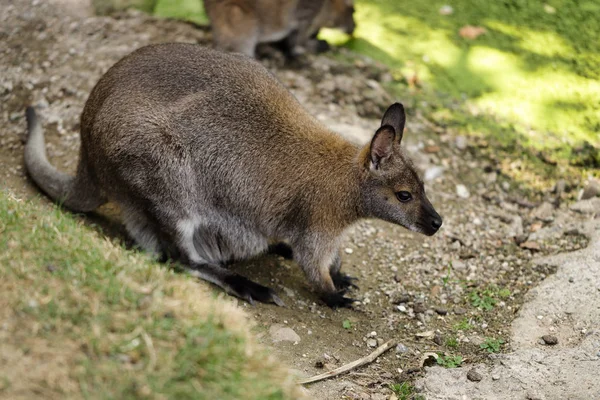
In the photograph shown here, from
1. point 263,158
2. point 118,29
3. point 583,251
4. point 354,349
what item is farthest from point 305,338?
point 118,29

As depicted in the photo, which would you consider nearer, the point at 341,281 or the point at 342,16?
the point at 341,281

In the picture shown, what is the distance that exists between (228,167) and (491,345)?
7.69ft

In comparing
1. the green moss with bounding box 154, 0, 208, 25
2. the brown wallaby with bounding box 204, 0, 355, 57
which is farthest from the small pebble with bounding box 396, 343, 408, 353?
the green moss with bounding box 154, 0, 208, 25

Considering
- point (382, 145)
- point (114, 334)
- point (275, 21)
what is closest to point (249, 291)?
point (382, 145)

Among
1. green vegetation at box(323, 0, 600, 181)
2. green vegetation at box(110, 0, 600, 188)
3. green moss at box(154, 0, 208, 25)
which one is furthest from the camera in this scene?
green moss at box(154, 0, 208, 25)

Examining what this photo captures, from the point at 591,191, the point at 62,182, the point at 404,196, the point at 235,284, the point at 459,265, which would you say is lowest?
the point at 459,265

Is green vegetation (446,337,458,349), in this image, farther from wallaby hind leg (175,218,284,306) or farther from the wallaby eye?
wallaby hind leg (175,218,284,306)

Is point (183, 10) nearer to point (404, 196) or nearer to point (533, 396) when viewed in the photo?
point (404, 196)

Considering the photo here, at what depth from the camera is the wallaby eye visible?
5426mm

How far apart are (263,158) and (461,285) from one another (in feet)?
6.77

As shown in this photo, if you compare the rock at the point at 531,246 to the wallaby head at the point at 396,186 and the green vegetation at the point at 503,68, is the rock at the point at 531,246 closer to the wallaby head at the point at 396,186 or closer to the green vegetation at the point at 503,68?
the green vegetation at the point at 503,68

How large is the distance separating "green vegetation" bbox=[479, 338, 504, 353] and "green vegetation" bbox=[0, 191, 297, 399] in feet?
7.15

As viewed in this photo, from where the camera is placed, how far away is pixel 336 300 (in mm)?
5652

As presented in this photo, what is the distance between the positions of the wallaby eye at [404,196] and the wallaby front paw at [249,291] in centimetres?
122
